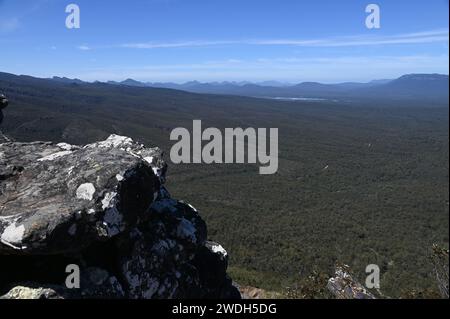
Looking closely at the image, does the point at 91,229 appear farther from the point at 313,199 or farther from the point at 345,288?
the point at 313,199

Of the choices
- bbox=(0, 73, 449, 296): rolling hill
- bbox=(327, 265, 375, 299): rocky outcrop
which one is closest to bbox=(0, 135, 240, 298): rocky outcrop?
bbox=(327, 265, 375, 299): rocky outcrop

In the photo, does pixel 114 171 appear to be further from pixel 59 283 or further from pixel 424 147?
pixel 424 147

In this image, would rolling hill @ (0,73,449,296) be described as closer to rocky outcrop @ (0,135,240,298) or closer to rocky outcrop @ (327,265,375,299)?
rocky outcrop @ (327,265,375,299)

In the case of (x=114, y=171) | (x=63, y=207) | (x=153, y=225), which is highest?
(x=114, y=171)

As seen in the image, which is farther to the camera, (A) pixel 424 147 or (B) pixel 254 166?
(A) pixel 424 147

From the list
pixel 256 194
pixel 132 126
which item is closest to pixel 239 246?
pixel 256 194

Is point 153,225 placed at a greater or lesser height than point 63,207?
lesser
